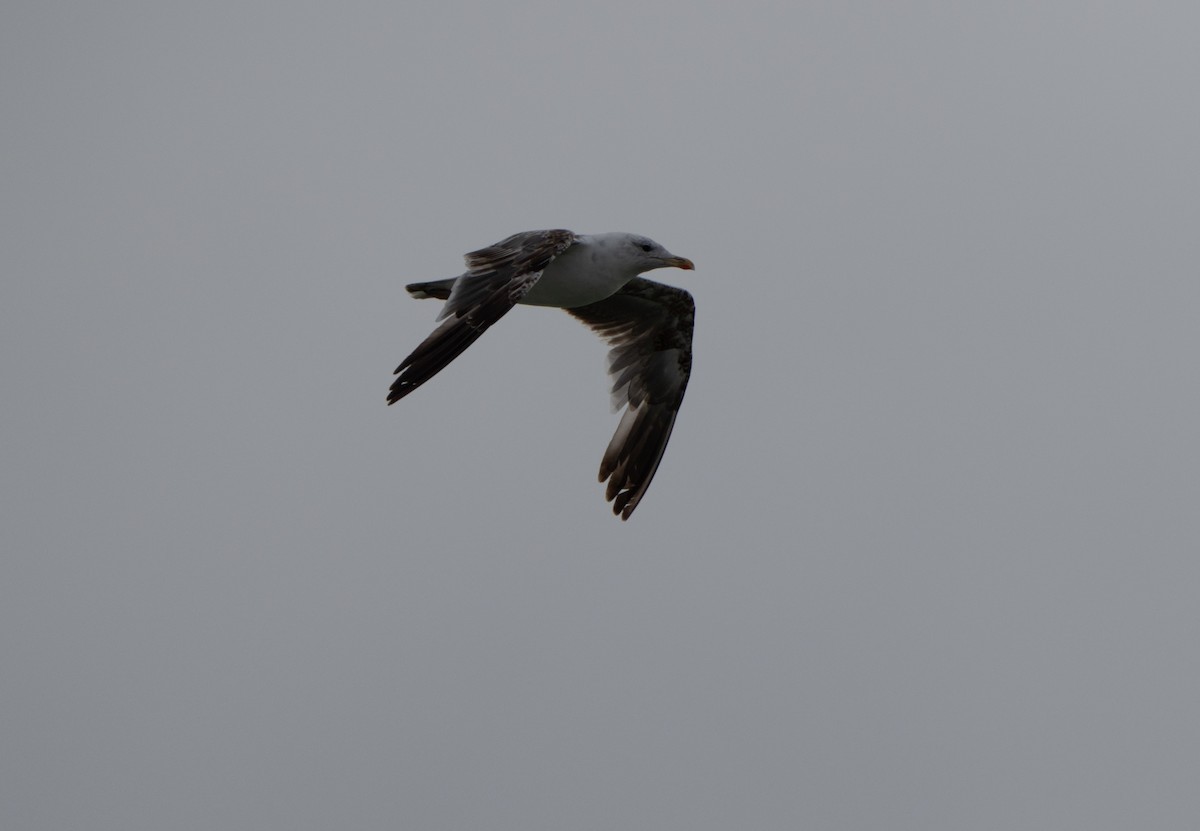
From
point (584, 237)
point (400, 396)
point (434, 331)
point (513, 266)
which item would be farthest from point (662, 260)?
point (400, 396)

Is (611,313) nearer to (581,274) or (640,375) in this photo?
(640,375)

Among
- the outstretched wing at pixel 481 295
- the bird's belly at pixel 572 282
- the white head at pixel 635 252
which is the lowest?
the outstretched wing at pixel 481 295

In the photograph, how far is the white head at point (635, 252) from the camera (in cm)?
1287

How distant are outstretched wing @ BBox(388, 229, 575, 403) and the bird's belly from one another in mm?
217

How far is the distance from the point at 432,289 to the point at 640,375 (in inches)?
106

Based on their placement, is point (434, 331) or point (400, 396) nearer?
point (400, 396)

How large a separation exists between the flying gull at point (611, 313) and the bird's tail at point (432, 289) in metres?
0.01

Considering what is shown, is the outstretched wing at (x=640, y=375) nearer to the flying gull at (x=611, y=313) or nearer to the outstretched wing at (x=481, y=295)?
the flying gull at (x=611, y=313)

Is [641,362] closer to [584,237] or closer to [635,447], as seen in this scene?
[635,447]

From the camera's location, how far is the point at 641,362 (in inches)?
592

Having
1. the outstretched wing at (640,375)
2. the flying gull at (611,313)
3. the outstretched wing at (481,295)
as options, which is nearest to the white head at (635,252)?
the flying gull at (611,313)

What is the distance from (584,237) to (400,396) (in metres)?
3.13

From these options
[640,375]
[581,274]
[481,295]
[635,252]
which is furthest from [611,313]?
[481,295]

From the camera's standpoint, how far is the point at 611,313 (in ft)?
48.4
